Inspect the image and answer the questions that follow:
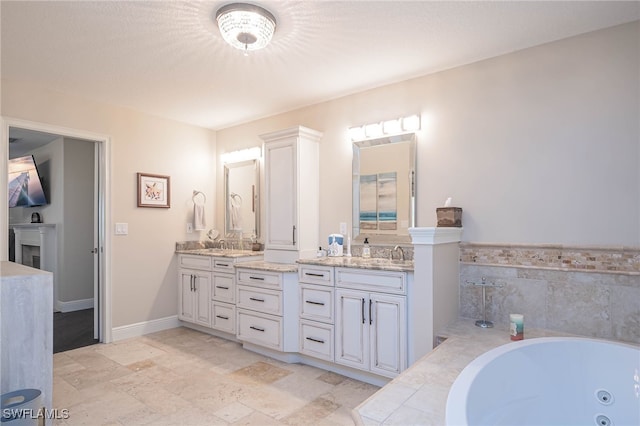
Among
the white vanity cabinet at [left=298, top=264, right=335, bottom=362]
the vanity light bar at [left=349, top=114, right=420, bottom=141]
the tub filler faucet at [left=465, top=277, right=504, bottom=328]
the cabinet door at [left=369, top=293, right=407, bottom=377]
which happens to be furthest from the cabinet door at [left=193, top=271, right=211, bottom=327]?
the tub filler faucet at [left=465, top=277, right=504, bottom=328]

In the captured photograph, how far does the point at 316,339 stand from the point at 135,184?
260 centimetres

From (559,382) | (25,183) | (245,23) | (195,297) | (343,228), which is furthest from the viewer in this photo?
(25,183)

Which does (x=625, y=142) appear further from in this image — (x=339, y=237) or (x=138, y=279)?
(x=138, y=279)

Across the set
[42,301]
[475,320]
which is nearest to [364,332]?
[475,320]

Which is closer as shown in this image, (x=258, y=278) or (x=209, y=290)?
(x=258, y=278)

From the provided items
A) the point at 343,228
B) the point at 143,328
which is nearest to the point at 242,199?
the point at 343,228

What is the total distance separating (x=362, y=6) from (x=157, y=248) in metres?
3.32

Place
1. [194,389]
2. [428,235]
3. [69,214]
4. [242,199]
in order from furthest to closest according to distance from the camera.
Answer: [69,214], [242,199], [194,389], [428,235]

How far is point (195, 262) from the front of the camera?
403 centimetres

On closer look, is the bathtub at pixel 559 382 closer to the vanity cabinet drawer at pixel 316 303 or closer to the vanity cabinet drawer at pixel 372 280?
the vanity cabinet drawer at pixel 372 280

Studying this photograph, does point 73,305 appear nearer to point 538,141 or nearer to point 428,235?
point 428,235

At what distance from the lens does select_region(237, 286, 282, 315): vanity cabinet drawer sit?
10.2 feet

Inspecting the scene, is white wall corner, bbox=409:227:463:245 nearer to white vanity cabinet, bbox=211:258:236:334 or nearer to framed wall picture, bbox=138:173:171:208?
white vanity cabinet, bbox=211:258:236:334

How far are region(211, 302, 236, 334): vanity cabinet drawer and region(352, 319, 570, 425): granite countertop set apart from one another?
6.97 ft
